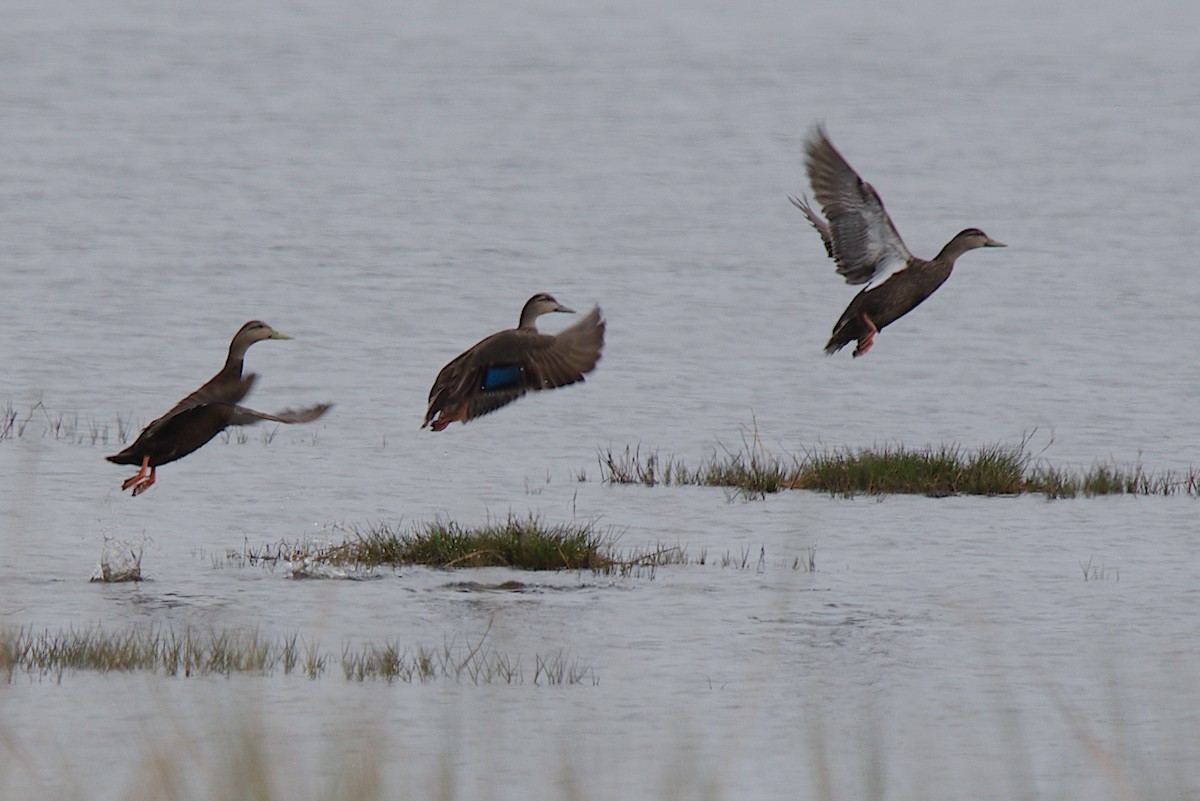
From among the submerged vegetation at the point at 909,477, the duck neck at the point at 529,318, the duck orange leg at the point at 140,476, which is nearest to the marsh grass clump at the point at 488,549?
the duck orange leg at the point at 140,476

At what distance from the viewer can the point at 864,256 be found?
42.3 ft

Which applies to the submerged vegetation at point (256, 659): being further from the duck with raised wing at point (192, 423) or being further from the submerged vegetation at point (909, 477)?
the submerged vegetation at point (909, 477)

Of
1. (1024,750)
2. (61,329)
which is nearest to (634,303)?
(61,329)

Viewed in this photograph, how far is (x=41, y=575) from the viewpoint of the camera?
34.4ft

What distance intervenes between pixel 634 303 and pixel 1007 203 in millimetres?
14239

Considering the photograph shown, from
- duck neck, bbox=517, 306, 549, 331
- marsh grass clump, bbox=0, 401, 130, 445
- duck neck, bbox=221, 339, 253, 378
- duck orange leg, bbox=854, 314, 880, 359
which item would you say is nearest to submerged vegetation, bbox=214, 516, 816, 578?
duck neck, bbox=221, 339, 253, 378

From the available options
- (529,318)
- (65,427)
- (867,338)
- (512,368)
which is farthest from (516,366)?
(65,427)

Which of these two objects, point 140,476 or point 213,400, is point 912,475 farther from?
point 140,476

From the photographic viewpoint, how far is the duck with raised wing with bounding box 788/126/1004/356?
12547mm

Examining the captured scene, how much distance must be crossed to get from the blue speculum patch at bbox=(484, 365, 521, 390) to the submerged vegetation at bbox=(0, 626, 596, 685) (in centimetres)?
243

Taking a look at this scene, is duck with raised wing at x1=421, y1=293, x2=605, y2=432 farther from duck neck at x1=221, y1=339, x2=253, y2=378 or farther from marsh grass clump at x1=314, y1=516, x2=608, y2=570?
duck neck at x1=221, y1=339, x2=253, y2=378

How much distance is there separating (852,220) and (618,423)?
4.81 metres

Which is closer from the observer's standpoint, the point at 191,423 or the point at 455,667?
the point at 455,667

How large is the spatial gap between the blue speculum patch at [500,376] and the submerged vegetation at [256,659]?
243 centimetres
